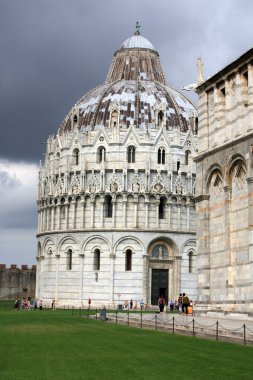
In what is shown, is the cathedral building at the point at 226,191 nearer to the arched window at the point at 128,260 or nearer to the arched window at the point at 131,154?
the arched window at the point at 128,260

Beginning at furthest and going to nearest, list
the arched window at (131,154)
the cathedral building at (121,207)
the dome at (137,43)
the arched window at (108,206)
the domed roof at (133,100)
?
the dome at (137,43)
the domed roof at (133,100)
the arched window at (131,154)
the arched window at (108,206)
the cathedral building at (121,207)

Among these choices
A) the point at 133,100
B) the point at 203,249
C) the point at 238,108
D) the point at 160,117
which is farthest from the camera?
the point at 133,100

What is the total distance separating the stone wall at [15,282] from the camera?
97875 millimetres

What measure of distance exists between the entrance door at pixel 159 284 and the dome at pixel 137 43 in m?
31.8

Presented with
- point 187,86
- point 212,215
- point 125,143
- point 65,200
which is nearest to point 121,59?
point 125,143

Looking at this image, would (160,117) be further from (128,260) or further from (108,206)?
(128,260)

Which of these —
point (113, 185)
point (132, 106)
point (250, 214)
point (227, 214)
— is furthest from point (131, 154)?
point (250, 214)

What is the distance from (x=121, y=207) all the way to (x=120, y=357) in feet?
178

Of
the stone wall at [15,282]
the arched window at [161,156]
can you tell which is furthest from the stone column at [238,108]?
the stone wall at [15,282]

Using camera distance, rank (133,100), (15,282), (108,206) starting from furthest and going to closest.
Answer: (15,282) → (133,100) → (108,206)

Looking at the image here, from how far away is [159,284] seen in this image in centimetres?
7250

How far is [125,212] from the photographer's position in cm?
7225

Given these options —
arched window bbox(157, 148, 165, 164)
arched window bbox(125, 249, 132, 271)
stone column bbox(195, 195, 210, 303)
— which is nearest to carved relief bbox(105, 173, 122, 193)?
arched window bbox(157, 148, 165, 164)

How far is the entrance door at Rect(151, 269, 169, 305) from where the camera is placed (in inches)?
2847
